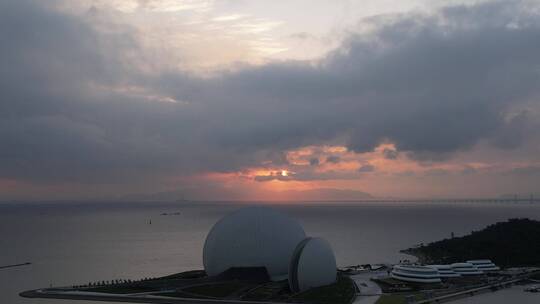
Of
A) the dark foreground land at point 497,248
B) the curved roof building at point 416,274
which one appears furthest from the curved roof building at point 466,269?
the dark foreground land at point 497,248

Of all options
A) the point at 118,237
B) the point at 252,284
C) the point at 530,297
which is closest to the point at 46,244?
the point at 118,237

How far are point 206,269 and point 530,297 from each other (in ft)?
112

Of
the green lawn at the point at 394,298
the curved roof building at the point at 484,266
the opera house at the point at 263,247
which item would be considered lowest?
the curved roof building at the point at 484,266

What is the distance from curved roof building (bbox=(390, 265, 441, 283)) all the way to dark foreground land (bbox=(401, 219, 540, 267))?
19733 millimetres

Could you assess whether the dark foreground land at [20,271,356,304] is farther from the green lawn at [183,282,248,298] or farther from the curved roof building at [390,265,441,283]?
the curved roof building at [390,265,441,283]

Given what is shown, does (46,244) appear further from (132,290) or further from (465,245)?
(465,245)

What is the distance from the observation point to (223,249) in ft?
189

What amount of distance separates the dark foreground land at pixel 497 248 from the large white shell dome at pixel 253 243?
3174 centimetres

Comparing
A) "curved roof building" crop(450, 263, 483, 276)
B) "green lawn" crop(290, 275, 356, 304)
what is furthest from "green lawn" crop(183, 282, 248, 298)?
"curved roof building" crop(450, 263, 483, 276)

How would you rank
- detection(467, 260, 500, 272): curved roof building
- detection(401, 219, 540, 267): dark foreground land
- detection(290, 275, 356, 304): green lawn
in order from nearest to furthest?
1. detection(290, 275, 356, 304): green lawn
2. detection(467, 260, 500, 272): curved roof building
3. detection(401, 219, 540, 267): dark foreground land

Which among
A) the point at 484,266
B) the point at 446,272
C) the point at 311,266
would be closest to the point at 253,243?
the point at 311,266

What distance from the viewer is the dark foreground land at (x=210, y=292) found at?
156 ft

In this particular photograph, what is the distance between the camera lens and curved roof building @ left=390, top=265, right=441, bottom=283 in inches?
2287

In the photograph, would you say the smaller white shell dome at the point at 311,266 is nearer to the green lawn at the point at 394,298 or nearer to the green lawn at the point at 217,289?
the green lawn at the point at 217,289
